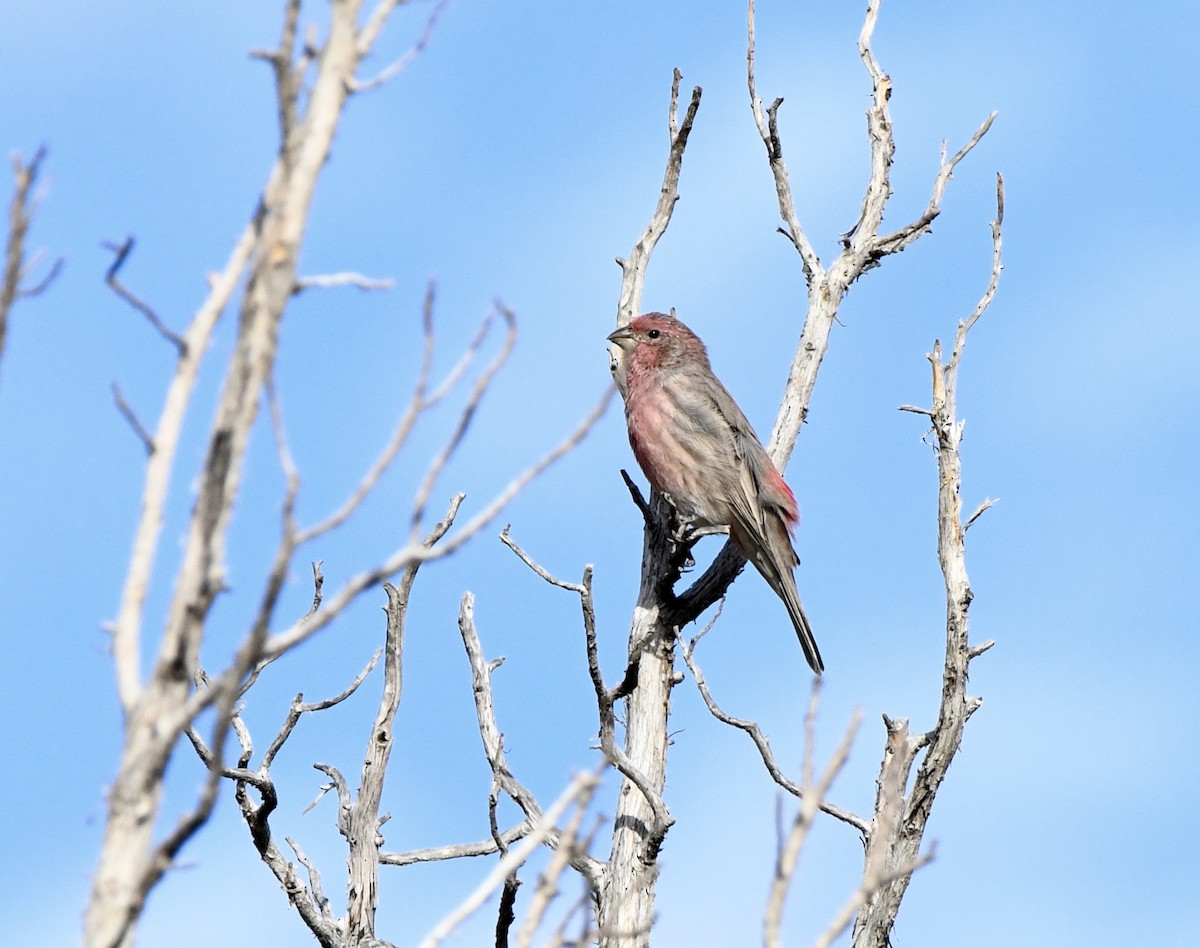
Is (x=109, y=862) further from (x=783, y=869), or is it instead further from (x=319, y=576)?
(x=319, y=576)

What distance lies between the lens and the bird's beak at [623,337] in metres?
8.24

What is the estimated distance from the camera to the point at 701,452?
8.40 m

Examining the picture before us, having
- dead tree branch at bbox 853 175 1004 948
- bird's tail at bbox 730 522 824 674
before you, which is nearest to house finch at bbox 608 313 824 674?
bird's tail at bbox 730 522 824 674

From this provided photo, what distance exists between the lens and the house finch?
817 centimetres

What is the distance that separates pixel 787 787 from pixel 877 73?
4.10 metres

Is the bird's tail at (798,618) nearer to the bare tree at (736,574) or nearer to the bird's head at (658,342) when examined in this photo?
the bare tree at (736,574)

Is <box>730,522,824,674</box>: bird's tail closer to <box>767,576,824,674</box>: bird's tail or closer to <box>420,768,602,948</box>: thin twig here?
<box>767,576,824,674</box>: bird's tail

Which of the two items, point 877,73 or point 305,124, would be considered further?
point 877,73

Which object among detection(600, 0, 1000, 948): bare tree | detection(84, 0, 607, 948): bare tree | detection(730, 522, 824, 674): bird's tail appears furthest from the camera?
detection(730, 522, 824, 674): bird's tail

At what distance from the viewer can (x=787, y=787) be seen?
7273 millimetres

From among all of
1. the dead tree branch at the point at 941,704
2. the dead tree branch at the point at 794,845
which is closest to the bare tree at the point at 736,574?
the dead tree branch at the point at 941,704

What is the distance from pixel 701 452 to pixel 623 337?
82 centimetres

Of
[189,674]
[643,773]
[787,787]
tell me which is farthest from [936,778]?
[189,674]

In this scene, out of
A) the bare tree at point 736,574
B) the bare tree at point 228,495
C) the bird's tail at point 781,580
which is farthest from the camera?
the bird's tail at point 781,580
